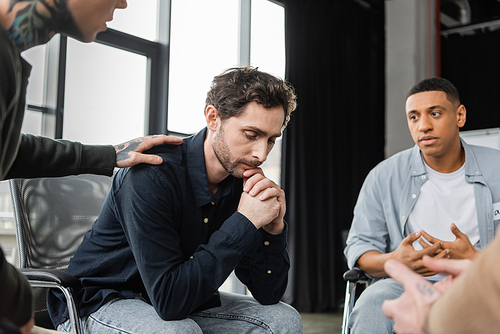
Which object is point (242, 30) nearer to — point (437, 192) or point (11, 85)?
point (437, 192)

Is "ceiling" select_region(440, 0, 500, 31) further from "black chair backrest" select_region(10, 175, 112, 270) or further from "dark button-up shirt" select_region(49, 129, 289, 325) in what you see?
"black chair backrest" select_region(10, 175, 112, 270)

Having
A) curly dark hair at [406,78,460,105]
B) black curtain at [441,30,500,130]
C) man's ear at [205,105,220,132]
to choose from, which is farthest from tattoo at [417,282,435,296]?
black curtain at [441,30,500,130]

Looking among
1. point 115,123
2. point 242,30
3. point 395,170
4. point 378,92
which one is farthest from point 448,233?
point 378,92

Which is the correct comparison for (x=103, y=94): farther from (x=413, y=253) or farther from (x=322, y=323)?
(x=322, y=323)

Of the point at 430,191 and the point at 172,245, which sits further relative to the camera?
the point at 430,191

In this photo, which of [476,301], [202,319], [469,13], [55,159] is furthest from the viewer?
[469,13]

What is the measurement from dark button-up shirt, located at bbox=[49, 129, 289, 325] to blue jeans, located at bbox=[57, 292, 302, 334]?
3 cm

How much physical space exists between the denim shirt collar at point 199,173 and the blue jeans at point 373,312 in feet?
2.50

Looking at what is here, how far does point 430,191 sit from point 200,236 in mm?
1217

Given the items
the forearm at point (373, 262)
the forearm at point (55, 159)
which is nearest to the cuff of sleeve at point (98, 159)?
the forearm at point (55, 159)

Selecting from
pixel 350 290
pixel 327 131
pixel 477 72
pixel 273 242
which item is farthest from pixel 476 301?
pixel 477 72

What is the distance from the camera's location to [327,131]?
4773 mm

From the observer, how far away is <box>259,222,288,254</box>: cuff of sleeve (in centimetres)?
147

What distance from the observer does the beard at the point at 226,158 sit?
142cm
